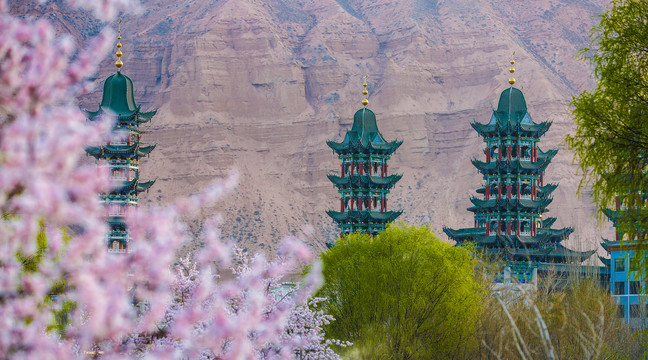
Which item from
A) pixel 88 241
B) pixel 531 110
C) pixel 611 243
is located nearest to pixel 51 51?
pixel 88 241

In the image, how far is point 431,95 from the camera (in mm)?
197500

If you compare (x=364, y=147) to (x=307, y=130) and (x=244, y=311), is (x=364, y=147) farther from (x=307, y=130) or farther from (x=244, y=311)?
(x=307, y=130)

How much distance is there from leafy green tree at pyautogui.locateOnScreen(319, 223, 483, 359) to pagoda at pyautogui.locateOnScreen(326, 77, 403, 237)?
37.9 m

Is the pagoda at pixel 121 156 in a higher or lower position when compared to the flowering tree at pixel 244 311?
higher

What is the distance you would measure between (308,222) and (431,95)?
41.2 meters

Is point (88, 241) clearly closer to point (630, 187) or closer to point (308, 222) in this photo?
point (630, 187)

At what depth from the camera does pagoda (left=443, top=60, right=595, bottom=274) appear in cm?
8600

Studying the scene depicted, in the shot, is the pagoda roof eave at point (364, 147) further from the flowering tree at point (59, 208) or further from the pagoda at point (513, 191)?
the flowering tree at point (59, 208)

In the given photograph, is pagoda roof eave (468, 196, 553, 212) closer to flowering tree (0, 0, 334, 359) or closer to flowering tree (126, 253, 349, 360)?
flowering tree (126, 253, 349, 360)

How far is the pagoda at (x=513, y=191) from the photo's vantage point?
86.0 m

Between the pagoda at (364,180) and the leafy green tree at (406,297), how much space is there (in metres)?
37.9

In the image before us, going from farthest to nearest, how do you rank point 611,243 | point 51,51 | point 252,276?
point 611,243 → point 252,276 → point 51,51

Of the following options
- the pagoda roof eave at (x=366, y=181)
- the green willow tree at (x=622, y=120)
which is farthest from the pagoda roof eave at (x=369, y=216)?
the green willow tree at (x=622, y=120)

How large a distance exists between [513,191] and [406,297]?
44278 mm
